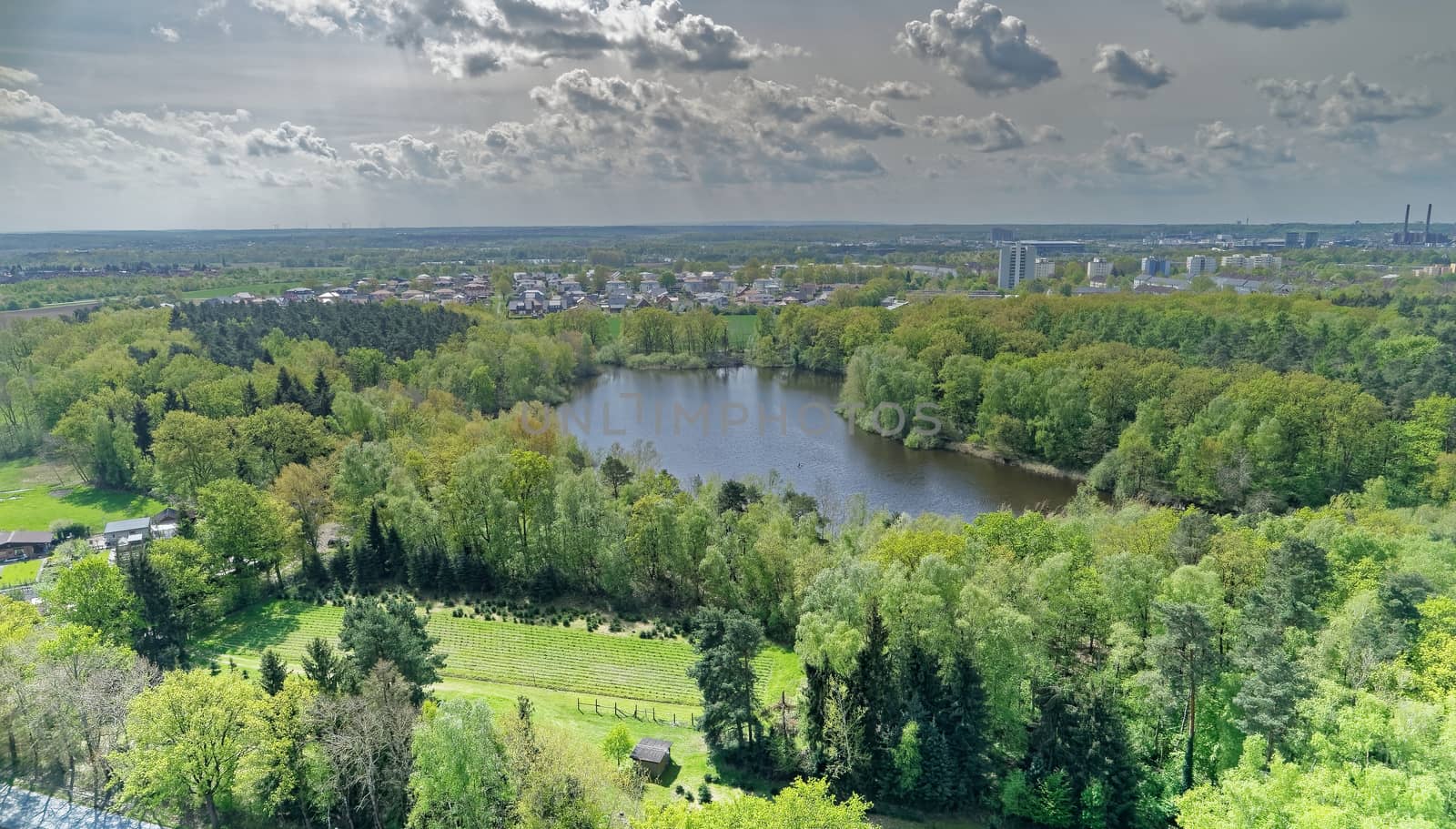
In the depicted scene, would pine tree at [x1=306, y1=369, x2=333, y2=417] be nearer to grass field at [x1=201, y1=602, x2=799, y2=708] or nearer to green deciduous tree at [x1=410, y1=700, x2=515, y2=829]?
grass field at [x1=201, y1=602, x2=799, y2=708]

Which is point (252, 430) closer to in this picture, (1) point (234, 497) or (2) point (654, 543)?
(1) point (234, 497)

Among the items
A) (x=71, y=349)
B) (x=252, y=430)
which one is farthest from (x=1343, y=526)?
(x=71, y=349)

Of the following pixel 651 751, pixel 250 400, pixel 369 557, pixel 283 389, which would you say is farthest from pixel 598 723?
pixel 250 400

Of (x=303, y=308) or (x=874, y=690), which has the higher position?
(x=303, y=308)

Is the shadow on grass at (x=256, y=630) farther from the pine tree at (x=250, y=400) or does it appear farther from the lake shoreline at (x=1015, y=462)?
the lake shoreline at (x=1015, y=462)

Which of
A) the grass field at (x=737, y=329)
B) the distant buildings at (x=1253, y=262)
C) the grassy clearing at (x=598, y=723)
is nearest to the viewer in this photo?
the grassy clearing at (x=598, y=723)

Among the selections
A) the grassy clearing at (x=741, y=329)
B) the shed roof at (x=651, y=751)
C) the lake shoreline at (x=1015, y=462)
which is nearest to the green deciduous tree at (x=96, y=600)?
the shed roof at (x=651, y=751)
